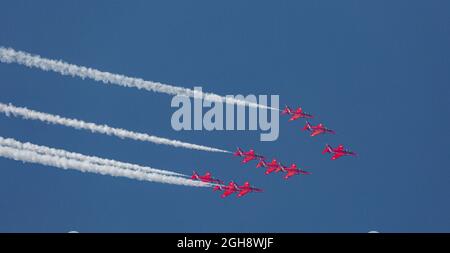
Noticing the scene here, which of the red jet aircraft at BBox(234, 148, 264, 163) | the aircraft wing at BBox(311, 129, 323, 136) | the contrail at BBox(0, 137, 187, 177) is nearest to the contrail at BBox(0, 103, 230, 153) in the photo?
the contrail at BBox(0, 137, 187, 177)

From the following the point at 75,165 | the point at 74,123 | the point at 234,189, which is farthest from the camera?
the point at 234,189

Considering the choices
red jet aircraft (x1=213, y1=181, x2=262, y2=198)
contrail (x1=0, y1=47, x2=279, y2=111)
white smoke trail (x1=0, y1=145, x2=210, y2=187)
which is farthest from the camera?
red jet aircraft (x1=213, y1=181, x2=262, y2=198)

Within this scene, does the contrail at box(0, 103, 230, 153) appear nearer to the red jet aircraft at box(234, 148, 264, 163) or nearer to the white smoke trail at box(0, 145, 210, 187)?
the white smoke trail at box(0, 145, 210, 187)

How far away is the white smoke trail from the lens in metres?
60.9

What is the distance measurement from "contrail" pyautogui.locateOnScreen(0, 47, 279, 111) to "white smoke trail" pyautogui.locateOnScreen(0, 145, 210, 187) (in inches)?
223

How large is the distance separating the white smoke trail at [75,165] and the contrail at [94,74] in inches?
223

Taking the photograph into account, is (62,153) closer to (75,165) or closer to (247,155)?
(75,165)

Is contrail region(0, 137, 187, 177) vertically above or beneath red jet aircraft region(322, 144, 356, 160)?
beneath

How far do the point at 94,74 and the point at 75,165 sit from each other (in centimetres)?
749

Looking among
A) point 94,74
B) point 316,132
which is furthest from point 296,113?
point 94,74

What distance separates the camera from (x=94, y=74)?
69.4 metres

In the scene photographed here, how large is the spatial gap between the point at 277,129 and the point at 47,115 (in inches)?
1099
